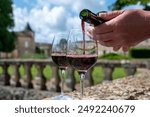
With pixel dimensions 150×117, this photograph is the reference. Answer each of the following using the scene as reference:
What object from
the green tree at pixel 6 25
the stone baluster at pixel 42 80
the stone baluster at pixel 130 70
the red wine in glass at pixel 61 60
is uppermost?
the green tree at pixel 6 25

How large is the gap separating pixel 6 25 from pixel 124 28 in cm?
4658

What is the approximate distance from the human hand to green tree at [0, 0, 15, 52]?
44450mm

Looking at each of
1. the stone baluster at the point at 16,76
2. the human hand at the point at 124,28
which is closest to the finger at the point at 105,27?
the human hand at the point at 124,28

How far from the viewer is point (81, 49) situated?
246 cm

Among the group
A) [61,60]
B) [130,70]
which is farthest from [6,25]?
[61,60]

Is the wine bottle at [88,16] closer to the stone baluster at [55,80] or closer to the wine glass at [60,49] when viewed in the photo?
the wine glass at [60,49]

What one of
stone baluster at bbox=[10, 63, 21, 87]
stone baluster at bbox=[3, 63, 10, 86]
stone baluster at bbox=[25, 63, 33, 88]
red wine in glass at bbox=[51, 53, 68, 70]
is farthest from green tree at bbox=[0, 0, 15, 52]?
red wine in glass at bbox=[51, 53, 68, 70]

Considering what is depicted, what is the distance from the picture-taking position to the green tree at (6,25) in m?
47.1

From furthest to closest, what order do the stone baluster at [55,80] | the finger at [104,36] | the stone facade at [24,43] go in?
1. the stone facade at [24,43]
2. the stone baluster at [55,80]
3. the finger at [104,36]

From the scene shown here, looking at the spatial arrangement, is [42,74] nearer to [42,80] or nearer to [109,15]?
[42,80]

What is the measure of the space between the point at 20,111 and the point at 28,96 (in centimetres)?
1650

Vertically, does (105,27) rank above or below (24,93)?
above

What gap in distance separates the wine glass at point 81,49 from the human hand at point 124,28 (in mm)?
84

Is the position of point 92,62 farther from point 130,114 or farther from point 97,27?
point 130,114
